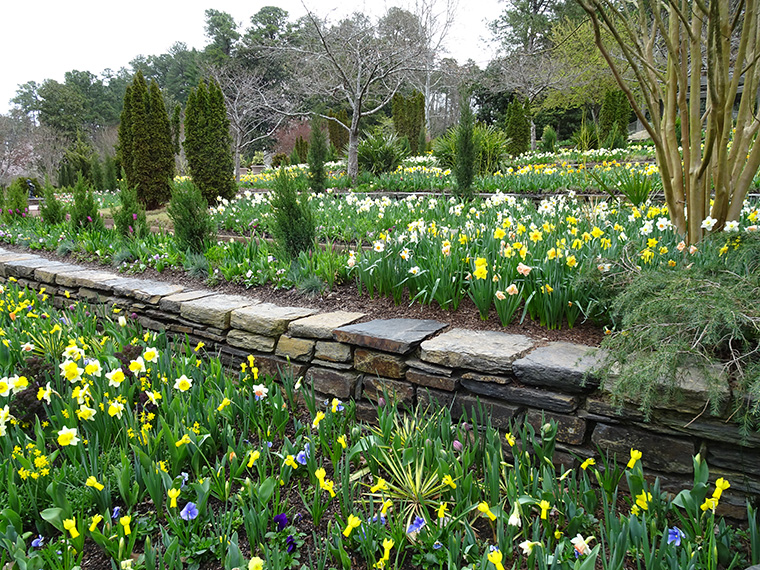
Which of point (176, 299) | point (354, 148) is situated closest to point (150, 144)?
point (354, 148)

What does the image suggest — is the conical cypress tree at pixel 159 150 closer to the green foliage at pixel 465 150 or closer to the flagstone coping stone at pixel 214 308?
the green foliage at pixel 465 150

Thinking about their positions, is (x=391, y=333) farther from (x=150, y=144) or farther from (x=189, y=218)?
(x=150, y=144)

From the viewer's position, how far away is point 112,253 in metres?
Answer: 5.14

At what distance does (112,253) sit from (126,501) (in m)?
3.98

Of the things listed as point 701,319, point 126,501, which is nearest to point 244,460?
point 126,501

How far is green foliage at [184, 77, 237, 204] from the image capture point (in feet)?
27.5

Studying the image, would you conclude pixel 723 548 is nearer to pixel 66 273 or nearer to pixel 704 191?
pixel 704 191

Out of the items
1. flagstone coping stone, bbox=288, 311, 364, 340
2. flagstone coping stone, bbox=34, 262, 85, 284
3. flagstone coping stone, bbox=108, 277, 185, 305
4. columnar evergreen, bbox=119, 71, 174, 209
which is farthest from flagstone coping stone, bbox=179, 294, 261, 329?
columnar evergreen, bbox=119, 71, 174, 209

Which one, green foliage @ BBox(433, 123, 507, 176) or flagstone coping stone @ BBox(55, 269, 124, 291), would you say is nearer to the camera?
flagstone coping stone @ BBox(55, 269, 124, 291)

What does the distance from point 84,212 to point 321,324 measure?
5.11 meters

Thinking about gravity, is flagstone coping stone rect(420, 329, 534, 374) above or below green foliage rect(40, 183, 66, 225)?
below

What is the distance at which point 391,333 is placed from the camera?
2426mm

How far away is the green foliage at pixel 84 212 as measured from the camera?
6.23 m

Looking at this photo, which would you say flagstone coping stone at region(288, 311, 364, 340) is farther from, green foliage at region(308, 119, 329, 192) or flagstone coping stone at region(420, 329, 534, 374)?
green foliage at region(308, 119, 329, 192)
